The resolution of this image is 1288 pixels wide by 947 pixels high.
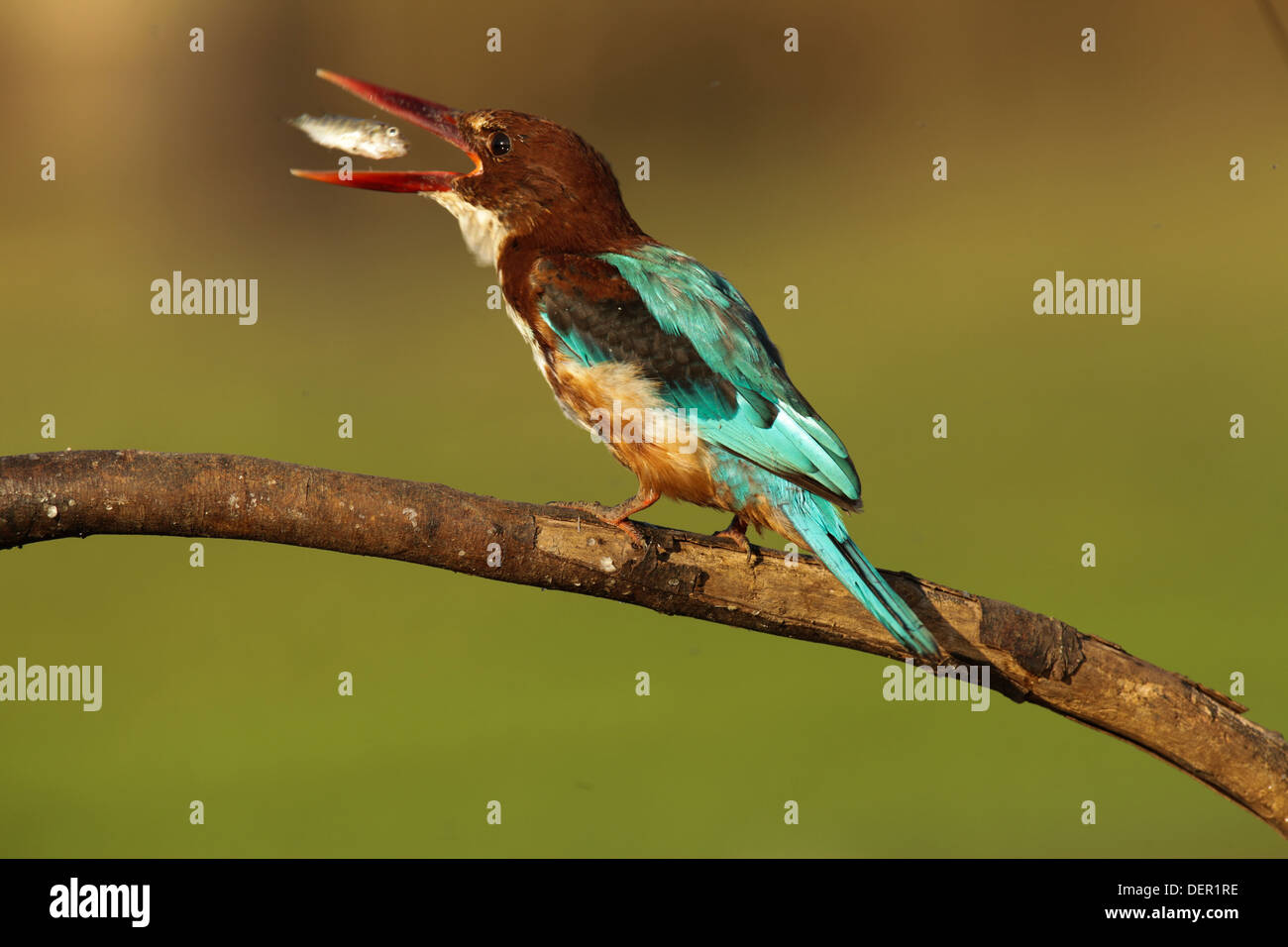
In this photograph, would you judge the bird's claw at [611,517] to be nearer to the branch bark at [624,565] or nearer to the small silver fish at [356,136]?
the branch bark at [624,565]

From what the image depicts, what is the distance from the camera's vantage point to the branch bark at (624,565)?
2.49 metres

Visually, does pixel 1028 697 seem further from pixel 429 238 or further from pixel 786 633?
pixel 429 238

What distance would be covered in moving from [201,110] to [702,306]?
9642 mm

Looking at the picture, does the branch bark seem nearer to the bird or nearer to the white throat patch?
→ the bird

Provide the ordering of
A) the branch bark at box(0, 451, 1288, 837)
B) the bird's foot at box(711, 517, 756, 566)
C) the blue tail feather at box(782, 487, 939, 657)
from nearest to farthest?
the branch bark at box(0, 451, 1288, 837), the blue tail feather at box(782, 487, 939, 657), the bird's foot at box(711, 517, 756, 566)

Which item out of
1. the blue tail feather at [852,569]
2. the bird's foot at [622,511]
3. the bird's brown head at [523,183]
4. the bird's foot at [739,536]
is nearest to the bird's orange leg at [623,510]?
the bird's foot at [622,511]

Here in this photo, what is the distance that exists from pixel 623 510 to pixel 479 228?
0.92 m

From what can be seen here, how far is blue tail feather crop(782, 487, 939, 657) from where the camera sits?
8.64 feet

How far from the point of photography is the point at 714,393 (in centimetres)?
306

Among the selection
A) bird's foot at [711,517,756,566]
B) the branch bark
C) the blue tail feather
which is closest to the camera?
the branch bark

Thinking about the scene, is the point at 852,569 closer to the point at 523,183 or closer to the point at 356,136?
the point at 523,183

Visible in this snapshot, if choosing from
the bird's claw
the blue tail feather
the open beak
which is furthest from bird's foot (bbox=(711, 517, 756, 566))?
the open beak

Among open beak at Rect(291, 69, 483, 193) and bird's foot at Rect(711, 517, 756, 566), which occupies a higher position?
open beak at Rect(291, 69, 483, 193)

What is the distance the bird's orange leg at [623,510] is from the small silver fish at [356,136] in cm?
112
